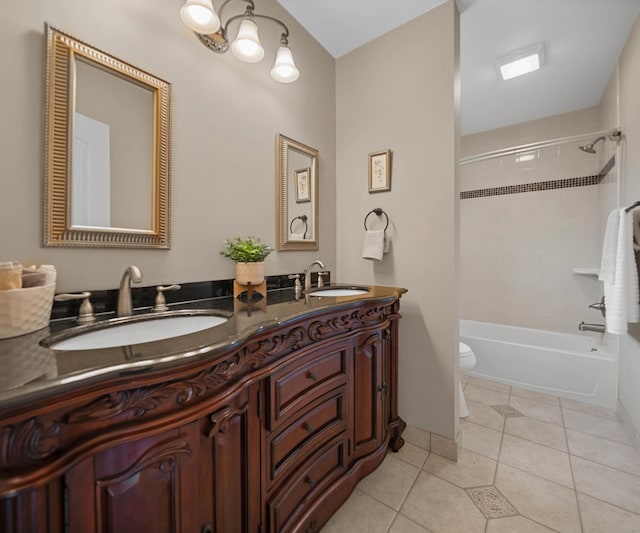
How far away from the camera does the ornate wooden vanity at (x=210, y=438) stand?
1.52ft

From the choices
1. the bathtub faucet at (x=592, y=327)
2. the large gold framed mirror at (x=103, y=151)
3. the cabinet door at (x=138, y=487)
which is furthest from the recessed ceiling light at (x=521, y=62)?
the cabinet door at (x=138, y=487)

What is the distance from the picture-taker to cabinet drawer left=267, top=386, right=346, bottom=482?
36.5 inches

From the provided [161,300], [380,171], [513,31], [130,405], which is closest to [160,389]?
[130,405]

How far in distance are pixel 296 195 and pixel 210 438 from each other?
4.60 ft

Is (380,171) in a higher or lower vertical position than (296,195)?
higher

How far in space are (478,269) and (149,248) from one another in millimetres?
3304

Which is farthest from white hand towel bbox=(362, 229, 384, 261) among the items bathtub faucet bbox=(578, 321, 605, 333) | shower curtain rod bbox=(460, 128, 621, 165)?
bathtub faucet bbox=(578, 321, 605, 333)

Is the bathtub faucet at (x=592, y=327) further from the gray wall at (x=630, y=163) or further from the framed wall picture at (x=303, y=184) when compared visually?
the framed wall picture at (x=303, y=184)

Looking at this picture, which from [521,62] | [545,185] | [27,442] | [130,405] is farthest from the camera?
[545,185]

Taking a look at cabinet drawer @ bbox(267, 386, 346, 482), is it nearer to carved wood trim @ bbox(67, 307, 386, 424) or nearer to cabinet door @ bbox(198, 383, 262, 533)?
cabinet door @ bbox(198, 383, 262, 533)

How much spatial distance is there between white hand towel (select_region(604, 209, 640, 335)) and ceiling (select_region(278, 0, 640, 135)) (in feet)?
4.03

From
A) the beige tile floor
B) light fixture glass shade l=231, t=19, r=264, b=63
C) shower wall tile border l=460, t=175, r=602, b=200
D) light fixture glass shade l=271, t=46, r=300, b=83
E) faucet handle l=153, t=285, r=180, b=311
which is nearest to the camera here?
faucet handle l=153, t=285, r=180, b=311

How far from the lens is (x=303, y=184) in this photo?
71.9 inches

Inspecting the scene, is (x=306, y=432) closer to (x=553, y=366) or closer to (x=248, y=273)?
(x=248, y=273)
